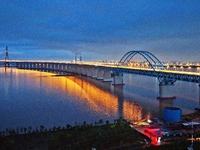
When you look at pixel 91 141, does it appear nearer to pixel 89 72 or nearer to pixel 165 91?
pixel 165 91

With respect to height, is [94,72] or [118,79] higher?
[94,72]

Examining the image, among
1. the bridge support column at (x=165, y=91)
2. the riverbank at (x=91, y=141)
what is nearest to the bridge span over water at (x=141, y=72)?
the bridge support column at (x=165, y=91)

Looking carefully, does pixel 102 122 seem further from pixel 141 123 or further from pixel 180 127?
pixel 180 127

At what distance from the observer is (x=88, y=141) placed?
1717 centimetres

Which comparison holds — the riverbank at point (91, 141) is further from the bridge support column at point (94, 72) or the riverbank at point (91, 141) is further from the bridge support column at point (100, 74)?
the bridge support column at point (94, 72)

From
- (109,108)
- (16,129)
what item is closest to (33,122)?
(16,129)

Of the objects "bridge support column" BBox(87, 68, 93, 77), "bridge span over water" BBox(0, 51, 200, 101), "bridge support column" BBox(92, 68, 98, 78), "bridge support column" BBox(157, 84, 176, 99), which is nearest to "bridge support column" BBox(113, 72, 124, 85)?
"bridge span over water" BBox(0, 51, 200, 101)

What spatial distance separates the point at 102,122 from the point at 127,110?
733cm

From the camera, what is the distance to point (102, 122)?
78.5ft

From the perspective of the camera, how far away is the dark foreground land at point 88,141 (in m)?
16.3

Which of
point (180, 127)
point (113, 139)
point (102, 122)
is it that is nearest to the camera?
point (113, 139)

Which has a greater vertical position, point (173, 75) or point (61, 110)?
point (173, 75)

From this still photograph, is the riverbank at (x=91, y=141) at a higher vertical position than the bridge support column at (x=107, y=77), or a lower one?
lower

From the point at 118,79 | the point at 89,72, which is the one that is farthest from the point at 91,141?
the point at 89,72
